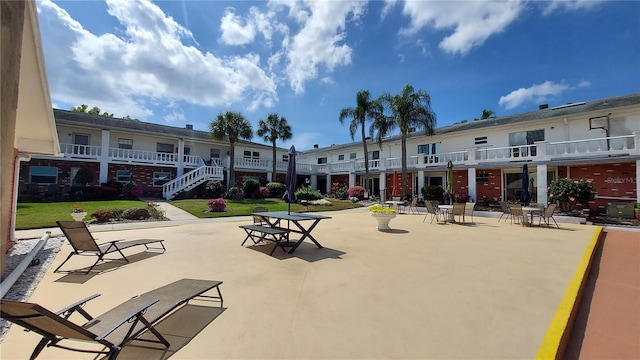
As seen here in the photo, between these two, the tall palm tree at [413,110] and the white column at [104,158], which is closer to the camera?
the tall palm tree at [413,110]

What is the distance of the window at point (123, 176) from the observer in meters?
24.0

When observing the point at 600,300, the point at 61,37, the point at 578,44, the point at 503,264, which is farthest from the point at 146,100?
the point at 578,44

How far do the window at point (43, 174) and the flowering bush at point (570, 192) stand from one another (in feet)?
115

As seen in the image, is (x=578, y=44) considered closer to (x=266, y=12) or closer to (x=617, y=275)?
(x=617, y=275)

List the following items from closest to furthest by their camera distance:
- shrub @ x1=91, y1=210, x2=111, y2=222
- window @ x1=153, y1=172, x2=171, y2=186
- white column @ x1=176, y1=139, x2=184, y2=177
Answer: shrub @ x1=91, y1=210, x2=111, y2=222, window @ x1=153, y1=172, x2=171, y2=186, white column @ x1=176, y1=139, x2=184, y2=177

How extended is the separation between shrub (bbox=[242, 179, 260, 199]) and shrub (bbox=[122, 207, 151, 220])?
10837mm

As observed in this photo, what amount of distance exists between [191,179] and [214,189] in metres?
2.44

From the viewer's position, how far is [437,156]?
883 inches

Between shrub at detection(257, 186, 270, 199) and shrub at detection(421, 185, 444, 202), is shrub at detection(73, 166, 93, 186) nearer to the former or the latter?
shrub at detection(257, 186, 270, 199)

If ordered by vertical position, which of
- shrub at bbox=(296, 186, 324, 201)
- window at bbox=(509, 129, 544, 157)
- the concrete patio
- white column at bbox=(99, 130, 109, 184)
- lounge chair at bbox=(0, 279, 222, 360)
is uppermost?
window at bbox=(509, 129, 544, 157)

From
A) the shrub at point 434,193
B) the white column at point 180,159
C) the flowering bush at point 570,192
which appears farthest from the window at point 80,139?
the flowering bush at point 570,192

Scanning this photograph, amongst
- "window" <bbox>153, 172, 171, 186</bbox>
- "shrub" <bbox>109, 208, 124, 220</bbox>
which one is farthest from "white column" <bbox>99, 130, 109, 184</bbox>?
"shrub" <bbox>109, 208, 124, 220</bbox>

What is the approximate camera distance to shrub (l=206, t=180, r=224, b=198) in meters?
24.3

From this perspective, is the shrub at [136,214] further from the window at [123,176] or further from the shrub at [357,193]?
the shrub at [357,193]
